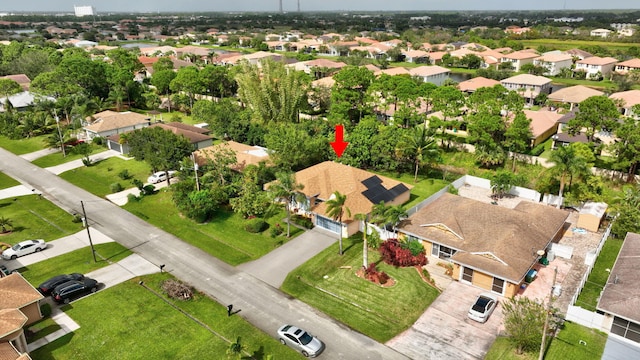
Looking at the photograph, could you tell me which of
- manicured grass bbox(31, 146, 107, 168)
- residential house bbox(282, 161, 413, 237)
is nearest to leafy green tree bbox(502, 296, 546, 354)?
residential house bbox(282, 161, 413, 237)

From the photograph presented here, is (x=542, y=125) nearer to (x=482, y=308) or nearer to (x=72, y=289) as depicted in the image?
(x=482, y=308)

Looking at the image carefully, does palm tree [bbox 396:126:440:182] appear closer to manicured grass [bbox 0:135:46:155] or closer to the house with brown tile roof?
the house with brown tile roof

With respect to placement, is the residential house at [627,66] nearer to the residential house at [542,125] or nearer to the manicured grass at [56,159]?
the residential house at [542,125]

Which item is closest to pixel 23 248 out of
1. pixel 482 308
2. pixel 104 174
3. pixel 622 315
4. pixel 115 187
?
pixel 115 187

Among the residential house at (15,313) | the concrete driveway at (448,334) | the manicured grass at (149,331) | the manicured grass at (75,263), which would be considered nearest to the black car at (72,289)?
the manicured grass at (149,331)

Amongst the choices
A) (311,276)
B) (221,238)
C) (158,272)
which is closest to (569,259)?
(311,276)

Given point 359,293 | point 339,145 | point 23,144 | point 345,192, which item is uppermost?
point 339,145
